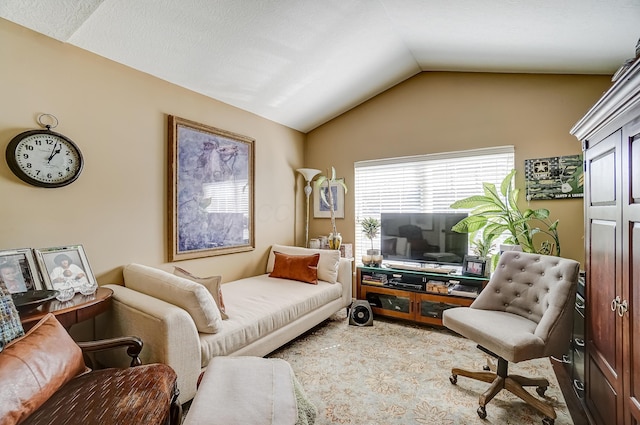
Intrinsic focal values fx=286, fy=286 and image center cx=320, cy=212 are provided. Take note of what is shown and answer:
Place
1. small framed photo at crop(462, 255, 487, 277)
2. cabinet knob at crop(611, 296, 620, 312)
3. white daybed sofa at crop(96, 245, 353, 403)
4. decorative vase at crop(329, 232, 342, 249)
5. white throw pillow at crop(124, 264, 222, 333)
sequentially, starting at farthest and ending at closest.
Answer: decorative vase at crop(329, 232, 342, 249) < small framed photo at crop(462, 255, 487, 277) < white throw pillow at crop(124, 264, 222, 333) < white daybed sofa at crop(96, 245, 353, 403) < cabinet knob at crop(611, 296, 620, 312)

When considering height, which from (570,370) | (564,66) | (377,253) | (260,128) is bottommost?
(570,370)

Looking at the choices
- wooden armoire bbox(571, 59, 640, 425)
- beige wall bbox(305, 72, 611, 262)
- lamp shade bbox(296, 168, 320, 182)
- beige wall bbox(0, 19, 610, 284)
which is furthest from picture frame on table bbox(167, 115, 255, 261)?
wooden armoire bbox(571, 59, 640, 425)

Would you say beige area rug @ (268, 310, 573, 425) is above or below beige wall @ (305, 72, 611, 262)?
below

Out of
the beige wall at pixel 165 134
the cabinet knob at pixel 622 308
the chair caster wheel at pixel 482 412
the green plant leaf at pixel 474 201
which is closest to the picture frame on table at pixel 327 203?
the beige wall at pixel 165 134

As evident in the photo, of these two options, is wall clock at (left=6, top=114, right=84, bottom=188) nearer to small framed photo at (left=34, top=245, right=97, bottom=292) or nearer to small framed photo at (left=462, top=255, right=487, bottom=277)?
small framed photo at (left=34, top=245, right=97, bottom=292)

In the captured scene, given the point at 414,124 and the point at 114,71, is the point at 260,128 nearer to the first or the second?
the point at 114,71

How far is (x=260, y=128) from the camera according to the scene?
3729 mm

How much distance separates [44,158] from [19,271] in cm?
78

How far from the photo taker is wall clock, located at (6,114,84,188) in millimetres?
1890

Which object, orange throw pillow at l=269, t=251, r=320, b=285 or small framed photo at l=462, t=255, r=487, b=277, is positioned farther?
orange throw pillow at l=269, t=251, r=320, b=285

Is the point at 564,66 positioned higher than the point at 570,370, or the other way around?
the point at 564,66

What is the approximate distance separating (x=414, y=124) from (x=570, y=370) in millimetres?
2867

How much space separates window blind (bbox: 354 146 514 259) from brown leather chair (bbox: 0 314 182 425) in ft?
10.1

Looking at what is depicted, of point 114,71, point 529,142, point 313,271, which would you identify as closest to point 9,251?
point 114,71
